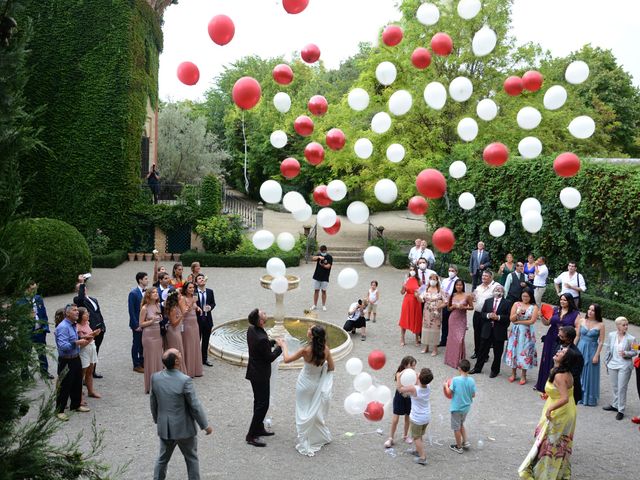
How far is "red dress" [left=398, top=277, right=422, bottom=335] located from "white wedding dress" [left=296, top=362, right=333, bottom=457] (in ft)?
15.6

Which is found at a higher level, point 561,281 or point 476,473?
point 561,281

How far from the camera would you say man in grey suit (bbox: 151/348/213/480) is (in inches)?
230

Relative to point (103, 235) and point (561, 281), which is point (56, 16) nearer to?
point (103, 235)

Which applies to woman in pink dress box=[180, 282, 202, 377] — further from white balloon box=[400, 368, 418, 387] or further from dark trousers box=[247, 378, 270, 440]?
white balloon box=[400, 368, 418, 387]

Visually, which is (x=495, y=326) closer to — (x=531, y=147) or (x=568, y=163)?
(x=531, y=147)

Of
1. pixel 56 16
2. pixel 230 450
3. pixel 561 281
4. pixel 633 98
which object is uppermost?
pixel 633 98

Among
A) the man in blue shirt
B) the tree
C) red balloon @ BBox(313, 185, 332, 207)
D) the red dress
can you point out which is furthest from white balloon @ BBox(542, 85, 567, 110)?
the tree

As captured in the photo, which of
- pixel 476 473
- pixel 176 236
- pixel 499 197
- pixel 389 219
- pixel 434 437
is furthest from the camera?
pixel 389 219

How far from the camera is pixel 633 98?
120 feet

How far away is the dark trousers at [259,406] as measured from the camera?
7.23 meters

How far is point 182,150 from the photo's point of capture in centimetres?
3406

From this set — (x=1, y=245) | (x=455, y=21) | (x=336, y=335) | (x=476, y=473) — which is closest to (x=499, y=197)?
(x=455, y=21)

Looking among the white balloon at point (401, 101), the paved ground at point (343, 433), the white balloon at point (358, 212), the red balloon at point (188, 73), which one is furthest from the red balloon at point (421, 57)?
the paved ground at point (343, 433)

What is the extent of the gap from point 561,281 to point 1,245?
1200 cm
